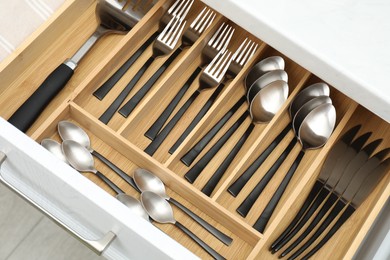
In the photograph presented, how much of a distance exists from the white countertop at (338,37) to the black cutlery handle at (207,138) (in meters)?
0.22

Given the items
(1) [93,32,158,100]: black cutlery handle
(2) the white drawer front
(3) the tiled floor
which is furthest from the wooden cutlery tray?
(3) the tiled floor

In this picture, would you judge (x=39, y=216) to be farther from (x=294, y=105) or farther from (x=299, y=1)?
(x=299, y=1)

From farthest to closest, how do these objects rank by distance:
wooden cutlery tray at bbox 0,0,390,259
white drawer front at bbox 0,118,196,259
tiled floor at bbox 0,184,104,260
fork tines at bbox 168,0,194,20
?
tiled floor at bbox 0,184,104,260 → fork tines at bbox 168,0,194,20 → wooden cutlery tray at bbox 0,0,390,259 → white drawer front at bbox 0,118,196,259

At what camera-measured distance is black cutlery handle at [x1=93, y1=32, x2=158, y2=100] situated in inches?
38.4

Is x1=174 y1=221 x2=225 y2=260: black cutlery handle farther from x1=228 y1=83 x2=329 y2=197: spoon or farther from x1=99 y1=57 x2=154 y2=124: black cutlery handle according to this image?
x1=99 y1=57 x2=154 y2=124: black cutlery handle

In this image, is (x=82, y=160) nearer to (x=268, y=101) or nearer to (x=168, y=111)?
(x=168, y=111)

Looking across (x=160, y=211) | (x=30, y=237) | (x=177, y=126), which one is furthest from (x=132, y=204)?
(x=30, y=237)

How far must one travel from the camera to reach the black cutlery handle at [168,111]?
97cm

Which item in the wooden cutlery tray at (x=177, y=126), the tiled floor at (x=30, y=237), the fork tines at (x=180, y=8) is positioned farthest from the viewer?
the tiled floor at (x=30, y=237)

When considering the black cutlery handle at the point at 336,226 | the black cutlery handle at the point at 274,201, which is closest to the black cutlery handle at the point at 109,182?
the black cutlery handle at the point at 274,201

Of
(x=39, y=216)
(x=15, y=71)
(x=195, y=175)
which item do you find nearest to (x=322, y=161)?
(x=195, y=175)

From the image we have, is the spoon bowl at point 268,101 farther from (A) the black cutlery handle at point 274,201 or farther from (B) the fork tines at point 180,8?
(B) the fork tines at point 180,8

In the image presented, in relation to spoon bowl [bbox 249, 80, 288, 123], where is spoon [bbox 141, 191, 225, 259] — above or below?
below

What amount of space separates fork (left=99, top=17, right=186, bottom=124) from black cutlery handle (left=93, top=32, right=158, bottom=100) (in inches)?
0.7
